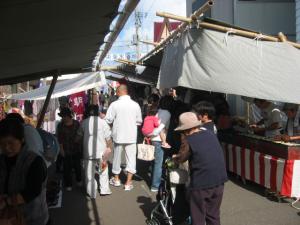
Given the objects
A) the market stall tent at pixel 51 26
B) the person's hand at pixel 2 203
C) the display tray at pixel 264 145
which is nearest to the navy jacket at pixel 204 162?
the market stall tent at pixel 51 26

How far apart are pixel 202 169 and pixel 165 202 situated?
1313 millimetres

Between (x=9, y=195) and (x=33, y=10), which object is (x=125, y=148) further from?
(x=33, y=10)

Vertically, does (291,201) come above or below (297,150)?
below

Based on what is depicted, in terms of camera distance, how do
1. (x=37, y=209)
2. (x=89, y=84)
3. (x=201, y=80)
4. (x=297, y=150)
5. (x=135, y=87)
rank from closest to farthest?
(x=37, y=209), (x=201, y=80), (x=297, y=150), (x=89, y=84), (x=135, y=87)

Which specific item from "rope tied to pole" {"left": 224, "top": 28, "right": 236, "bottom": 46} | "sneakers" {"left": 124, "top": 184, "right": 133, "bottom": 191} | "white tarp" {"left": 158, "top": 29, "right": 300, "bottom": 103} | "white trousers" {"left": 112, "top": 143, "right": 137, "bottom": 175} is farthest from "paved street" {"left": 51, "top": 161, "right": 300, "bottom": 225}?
"rope tied to pole" {"left": 224, "top": 28, "right": 236, "bottom": 46}

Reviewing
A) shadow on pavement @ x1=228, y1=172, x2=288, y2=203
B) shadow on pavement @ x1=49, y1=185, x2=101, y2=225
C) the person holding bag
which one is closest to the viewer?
the person holding bag

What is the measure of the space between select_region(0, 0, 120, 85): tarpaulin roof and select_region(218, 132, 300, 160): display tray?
3680 millimetres

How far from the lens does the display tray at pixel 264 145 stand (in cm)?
649

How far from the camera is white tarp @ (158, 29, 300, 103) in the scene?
580 cm

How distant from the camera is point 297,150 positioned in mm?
6484

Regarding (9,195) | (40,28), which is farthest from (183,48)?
(9,195)

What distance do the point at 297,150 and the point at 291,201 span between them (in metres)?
0.90

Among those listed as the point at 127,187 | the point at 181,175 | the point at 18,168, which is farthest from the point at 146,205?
the point at 18,168

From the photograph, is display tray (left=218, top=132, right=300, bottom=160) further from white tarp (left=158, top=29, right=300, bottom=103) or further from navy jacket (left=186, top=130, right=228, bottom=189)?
navy jacket (left=186, top=130, right=228, bottom=189)
